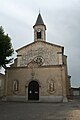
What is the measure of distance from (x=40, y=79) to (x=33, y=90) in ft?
6.24

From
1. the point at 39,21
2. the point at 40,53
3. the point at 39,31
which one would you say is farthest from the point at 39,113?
the point at 39,21

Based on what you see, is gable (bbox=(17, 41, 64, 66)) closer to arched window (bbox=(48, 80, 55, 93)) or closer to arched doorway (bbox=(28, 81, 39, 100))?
arched window (bbox=(48, 80, 55, 93))

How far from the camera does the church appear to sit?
83.0 ft

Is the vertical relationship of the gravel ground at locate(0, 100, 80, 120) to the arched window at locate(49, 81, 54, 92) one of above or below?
below

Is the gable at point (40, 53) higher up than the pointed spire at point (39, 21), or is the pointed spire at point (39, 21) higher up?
the pointed spire at point (39, 21)

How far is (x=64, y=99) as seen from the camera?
2438 centimetres

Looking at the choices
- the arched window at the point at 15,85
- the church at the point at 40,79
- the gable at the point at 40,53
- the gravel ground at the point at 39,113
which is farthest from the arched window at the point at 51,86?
the gravel ground at the point at 39,113

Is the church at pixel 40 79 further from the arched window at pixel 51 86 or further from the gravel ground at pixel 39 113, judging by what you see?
the gravel ground at pixel 39 113

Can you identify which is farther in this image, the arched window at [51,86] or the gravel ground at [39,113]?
the arched window at [51,86]

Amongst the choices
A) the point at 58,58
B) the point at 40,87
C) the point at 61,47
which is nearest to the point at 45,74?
the point at 40,87

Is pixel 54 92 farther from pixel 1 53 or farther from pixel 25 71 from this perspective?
pixel 1 53

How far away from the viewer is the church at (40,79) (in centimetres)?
2530

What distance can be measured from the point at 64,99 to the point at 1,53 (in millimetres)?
9997

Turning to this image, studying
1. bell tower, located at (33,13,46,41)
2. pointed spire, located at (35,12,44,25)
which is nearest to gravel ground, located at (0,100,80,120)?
bell tower, located at (33,13,46,41)
